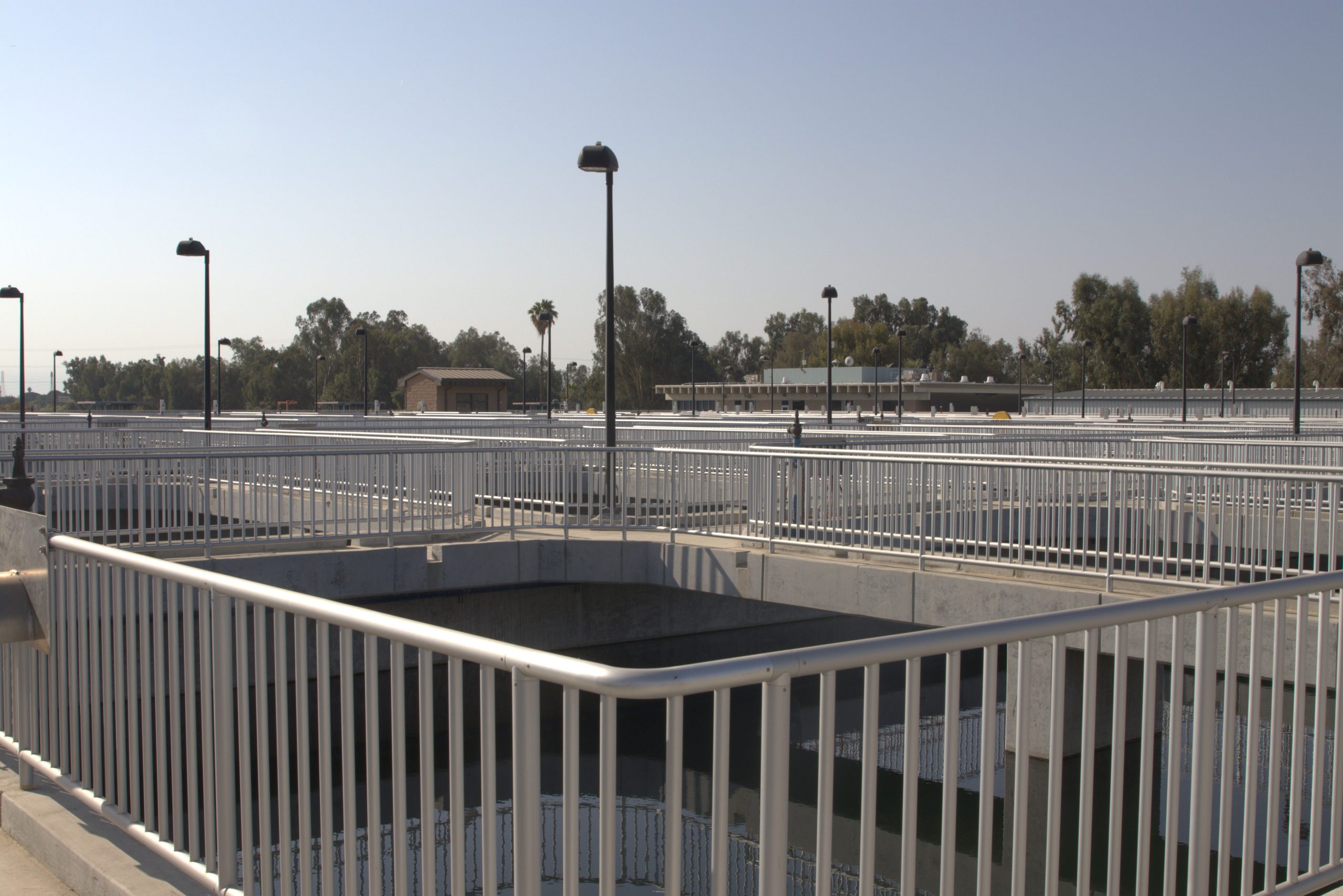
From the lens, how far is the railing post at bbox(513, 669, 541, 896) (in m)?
2.61

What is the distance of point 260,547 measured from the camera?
506 inches

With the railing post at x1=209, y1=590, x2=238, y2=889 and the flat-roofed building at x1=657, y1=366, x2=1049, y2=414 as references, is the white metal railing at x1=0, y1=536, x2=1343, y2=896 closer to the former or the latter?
the railing post at x1=209, y1=590, x2=238, y2=889

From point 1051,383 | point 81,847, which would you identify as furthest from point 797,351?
point 81,847

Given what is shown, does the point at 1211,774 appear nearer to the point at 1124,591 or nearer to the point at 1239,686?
the point at 1124,591

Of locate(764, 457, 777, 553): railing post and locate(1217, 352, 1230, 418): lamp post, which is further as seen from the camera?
locate(1217, 352, 1230, 418): lamp post

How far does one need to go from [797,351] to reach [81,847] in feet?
469

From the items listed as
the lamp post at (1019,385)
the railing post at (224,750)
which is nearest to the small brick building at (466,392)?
the lamp post at (1019,385)

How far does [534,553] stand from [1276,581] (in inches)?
433

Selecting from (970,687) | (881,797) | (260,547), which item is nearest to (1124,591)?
(881,797)

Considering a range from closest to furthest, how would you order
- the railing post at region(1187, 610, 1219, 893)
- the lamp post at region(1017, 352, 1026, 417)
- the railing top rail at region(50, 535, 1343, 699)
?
the railing top rail at region(50, 535, 1343, 699)
the railing post at region(1187, 610, 1219, 893)
the lamp post at region(1017, 352, 1026, 417)

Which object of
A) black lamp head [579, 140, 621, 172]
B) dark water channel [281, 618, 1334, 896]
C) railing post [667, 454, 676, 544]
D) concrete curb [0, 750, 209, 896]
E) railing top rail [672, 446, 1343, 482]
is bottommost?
dark water channel [281, 618, 1334, 896]

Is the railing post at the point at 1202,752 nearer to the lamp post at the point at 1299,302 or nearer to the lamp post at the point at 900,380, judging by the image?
the lamp post at the point at 1299,302

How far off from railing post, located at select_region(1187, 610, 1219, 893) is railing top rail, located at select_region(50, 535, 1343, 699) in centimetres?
11

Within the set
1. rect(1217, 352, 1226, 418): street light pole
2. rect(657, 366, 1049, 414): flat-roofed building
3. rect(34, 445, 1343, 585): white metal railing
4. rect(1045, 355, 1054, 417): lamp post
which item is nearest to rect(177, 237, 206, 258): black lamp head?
rect(34, 445, 1343, 585): white metal railing
